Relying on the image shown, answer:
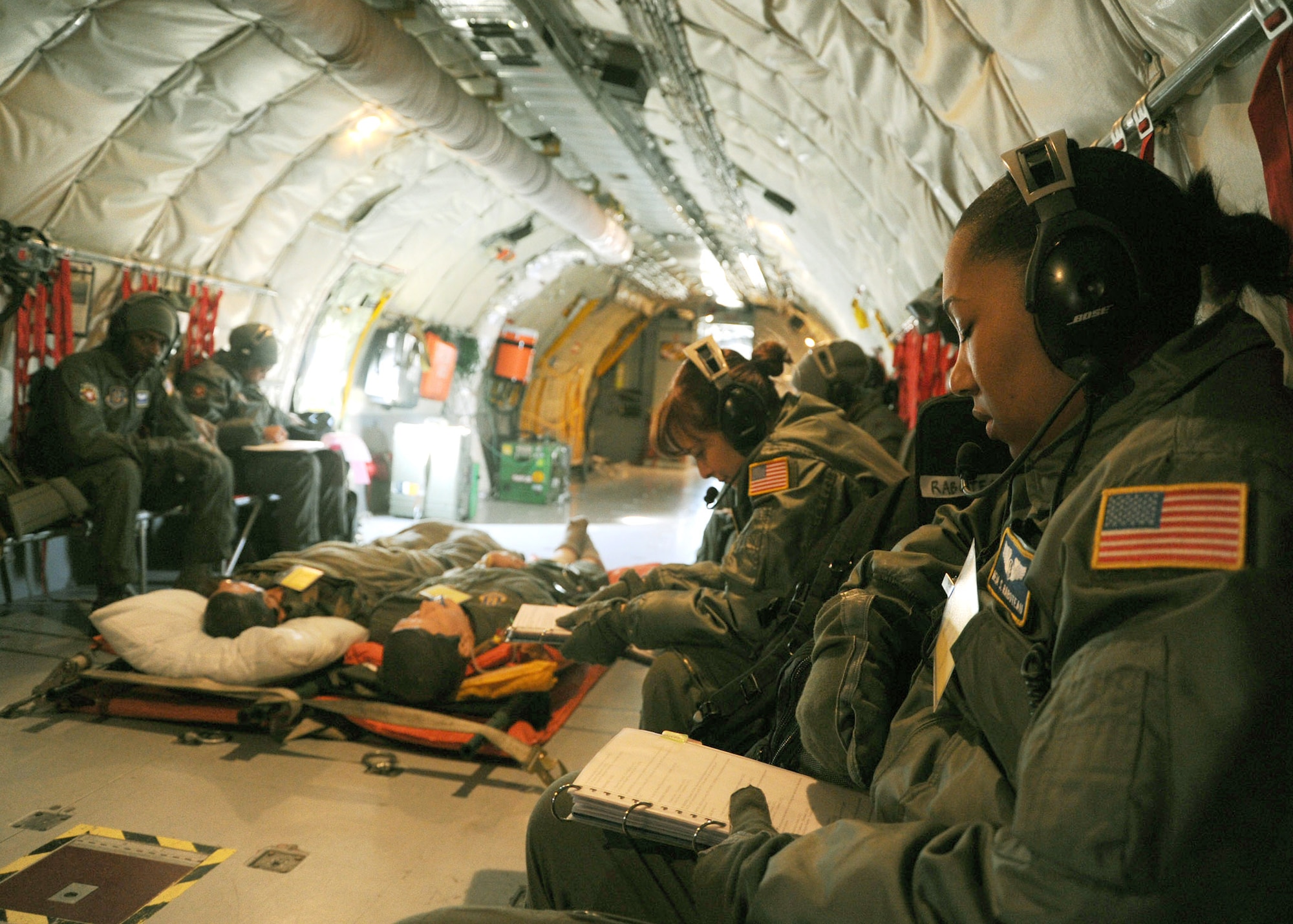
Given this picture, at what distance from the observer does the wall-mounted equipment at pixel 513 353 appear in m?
12.2

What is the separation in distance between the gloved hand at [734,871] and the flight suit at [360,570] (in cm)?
296

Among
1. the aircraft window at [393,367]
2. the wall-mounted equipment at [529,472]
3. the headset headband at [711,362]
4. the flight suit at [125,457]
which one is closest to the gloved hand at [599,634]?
the headset headband at [711,362]

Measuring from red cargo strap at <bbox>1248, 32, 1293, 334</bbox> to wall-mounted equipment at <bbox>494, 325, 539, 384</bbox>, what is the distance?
11.4 meters

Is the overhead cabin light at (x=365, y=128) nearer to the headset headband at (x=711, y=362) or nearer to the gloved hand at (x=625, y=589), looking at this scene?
the headset headband at (x=711, y=362)

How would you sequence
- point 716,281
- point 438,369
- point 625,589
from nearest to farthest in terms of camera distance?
point 625,589, point 438,369, point 716,281

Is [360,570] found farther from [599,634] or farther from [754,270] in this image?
[754,270]

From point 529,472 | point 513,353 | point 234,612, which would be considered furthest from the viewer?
point 513,353

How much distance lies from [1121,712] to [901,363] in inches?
237

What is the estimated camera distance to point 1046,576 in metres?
0.87

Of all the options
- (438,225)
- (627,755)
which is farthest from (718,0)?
(438,225)

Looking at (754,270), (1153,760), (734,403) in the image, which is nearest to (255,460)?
(734,403)

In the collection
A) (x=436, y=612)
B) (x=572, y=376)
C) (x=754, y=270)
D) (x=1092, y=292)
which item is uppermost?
(x=754, y=270)

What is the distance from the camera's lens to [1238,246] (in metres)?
0.97

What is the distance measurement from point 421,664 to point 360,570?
4.17 feet
